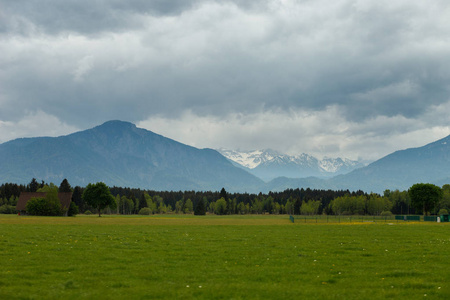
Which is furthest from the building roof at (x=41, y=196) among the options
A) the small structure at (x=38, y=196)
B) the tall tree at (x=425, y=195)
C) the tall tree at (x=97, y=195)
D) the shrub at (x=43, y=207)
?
the tall tree at (x=425, y=195)

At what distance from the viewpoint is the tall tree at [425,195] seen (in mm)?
149500

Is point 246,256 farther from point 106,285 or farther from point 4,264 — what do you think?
point 4,264

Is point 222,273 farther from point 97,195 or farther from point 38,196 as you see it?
point 38,196

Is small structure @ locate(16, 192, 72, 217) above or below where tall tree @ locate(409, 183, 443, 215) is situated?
below

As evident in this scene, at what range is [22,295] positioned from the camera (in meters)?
15.8

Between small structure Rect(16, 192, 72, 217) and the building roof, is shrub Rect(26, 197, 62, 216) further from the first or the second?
the building roof

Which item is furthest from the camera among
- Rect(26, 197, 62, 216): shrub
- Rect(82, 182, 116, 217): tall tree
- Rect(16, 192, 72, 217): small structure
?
Rect(16, 192, 72, 217): small structure

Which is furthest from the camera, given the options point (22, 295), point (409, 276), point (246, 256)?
point (246, 256)

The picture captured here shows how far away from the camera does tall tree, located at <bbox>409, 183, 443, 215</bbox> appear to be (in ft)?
490

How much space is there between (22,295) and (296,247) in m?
22.4

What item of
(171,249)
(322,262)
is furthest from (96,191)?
(322,262)

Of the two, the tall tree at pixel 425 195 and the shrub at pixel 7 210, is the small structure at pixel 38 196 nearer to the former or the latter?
the shrub at pixel 7 210

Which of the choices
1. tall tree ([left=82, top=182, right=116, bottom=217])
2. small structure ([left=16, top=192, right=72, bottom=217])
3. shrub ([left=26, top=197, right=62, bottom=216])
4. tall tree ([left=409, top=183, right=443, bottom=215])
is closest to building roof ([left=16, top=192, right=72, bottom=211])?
small structure ([left=16, top=192, right=72, bottom=217])

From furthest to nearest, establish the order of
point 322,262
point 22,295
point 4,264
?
1. point 322,262
2. point 4,264
3. point 22,295
